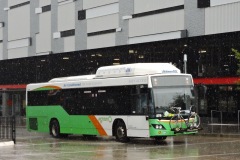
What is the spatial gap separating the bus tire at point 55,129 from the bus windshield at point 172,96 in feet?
25.1

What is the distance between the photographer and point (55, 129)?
94.0ft

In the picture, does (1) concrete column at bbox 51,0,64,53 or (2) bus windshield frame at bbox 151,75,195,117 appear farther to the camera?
(1) concrete column at bbox 51,0,64,53

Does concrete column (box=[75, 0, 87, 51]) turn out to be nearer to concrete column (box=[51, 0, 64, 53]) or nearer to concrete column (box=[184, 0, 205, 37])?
concrete column (box=[51, 0, 64, 53])

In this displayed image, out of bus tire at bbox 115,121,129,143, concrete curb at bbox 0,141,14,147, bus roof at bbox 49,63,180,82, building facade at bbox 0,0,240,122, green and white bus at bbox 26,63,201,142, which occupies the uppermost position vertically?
building facade at bbox 0,0,240,122

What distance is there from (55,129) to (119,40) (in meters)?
20.3

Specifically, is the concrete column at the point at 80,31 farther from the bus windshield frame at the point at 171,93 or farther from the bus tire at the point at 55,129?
the bus windshield frame at the point at 171,93

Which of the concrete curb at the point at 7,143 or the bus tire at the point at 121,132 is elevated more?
the bus tire at the point at 121,132

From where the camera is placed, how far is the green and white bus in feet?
74.7

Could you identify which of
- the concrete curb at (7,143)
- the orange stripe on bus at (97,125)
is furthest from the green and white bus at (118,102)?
the concrete curb at (7,143)

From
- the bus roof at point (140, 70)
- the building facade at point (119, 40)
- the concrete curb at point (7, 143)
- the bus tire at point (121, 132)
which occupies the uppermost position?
the building facade at point (119, 40)

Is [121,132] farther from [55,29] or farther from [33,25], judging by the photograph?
[33,25]

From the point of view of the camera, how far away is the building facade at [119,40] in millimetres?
39031

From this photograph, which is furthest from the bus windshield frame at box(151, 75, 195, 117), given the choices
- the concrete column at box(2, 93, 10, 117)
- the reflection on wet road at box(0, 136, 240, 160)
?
the concrete column at box(2, 93, 10, 117)

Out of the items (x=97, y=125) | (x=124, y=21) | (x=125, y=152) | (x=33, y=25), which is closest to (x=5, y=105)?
(x=33, y=25)
